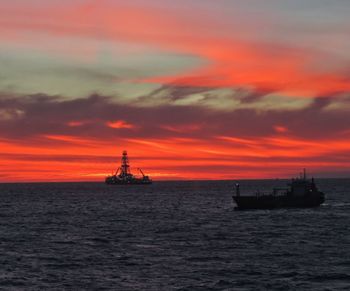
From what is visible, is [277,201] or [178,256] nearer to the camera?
[178,256]

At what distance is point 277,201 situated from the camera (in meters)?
129

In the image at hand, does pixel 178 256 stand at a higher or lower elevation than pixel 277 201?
lower

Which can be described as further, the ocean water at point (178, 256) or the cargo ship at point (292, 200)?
the cargo ship at point (292, 200)

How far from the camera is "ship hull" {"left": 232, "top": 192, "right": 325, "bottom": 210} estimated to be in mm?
127375

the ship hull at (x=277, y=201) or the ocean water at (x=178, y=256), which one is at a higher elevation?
the ship hull at (x=277, y=201)

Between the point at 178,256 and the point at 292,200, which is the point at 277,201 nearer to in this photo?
the point at 292,200

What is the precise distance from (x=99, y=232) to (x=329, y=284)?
1936 inches

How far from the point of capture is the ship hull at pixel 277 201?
127m

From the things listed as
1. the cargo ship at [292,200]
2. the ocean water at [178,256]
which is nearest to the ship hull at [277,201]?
the cargo ship at [292,200]

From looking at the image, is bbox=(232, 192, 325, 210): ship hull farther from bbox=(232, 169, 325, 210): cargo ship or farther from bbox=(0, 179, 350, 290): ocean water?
bbox=(0, 179, 350, 290): ocean water

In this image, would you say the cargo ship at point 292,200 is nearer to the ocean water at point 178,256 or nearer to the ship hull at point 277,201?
the ship hull at point 277,201

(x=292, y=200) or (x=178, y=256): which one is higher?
(x=292, y=200)

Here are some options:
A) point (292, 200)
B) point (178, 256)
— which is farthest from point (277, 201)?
point (178, 256)

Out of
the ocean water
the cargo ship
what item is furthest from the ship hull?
the ocean water
